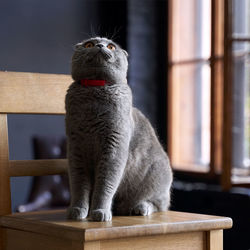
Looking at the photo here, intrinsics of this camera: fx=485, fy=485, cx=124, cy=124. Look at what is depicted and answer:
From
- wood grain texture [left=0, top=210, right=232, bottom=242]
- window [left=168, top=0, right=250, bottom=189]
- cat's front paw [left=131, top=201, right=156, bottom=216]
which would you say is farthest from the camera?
window [left=168, top=0, right=250, bottom=189]

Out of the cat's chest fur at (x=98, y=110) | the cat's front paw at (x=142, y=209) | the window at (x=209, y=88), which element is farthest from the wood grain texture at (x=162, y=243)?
the window at (x=209, y=88)

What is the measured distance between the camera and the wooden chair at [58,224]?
1.07 meters

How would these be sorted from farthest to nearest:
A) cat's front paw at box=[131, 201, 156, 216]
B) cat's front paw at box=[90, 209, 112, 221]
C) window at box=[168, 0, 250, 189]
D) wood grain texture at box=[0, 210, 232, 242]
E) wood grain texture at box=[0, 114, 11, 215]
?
window at box=[168, 0, 250, 189] → wood grain texture at box=[0, 114, 11, 215] → cat's front paw at box=[131, 201, 156, 216] → cat's front paw at box=[90, 209, 112, 221] → wood grain texture at box=[0, 210, 232, 242]

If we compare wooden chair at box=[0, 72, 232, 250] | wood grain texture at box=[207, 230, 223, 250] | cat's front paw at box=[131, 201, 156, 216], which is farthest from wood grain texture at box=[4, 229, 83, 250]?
wood grain texture at box=[207, 230, 223, 250]

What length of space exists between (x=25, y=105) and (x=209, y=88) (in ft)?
8.41

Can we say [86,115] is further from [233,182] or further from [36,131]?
[36,131]

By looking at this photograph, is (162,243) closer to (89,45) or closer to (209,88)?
(89,45)

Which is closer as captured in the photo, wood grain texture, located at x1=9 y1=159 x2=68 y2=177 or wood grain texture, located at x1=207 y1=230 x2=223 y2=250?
wood grain texture, located at x1=207 y1=230 x2=223 y2=250

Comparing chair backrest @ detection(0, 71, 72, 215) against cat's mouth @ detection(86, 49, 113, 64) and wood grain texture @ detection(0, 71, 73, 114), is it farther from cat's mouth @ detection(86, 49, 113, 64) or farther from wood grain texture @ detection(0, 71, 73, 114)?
cat's mouth @ detection(86, 49, 113, 64)

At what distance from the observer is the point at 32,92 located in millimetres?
1482

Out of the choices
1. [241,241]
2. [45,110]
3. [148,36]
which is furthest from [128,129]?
[148,36]

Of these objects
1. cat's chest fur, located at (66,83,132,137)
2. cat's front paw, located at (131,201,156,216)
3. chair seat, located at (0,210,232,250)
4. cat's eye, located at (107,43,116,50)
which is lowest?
chair seat, located at (0,210,232,250)

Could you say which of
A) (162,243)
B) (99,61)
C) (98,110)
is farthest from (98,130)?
(162,243)

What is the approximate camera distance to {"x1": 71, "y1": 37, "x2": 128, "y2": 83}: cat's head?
1190 millimetres
